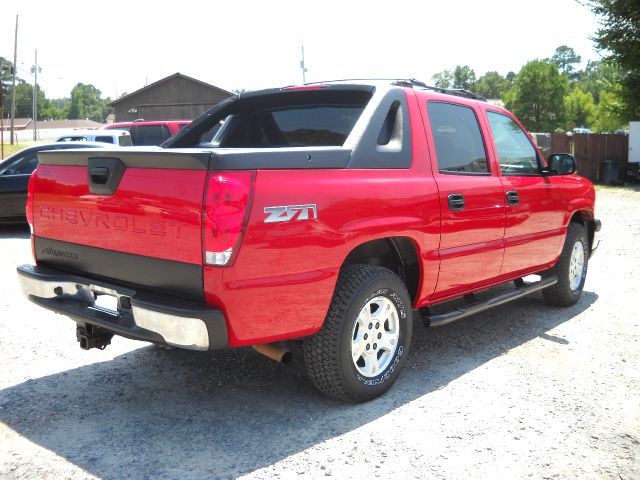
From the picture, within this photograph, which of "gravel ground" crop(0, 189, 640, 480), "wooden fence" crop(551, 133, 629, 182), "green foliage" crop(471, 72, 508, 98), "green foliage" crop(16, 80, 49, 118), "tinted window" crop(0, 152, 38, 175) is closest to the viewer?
"gravel ground" crop(0, 189, 640, 480)

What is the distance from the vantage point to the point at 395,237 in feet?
13.6

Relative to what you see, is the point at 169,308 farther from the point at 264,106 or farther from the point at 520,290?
the point at 520,290

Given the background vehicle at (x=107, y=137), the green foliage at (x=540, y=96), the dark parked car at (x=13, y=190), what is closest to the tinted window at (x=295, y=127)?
the dark parked car at (x=13, y=190)

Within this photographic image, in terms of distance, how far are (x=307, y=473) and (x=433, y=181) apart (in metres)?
2.14

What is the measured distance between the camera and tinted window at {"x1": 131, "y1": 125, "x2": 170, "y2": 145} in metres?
17.0

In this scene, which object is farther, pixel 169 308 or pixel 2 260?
pixel 2 260

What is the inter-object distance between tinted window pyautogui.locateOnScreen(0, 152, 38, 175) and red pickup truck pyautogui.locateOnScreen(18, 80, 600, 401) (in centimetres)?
729

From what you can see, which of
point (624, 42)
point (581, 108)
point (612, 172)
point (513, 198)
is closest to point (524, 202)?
point (513, 198)

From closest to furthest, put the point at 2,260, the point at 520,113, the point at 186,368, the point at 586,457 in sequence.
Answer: the point at 586,457 < the point at 186,368 < the point at 2,260 < the point at 520,113

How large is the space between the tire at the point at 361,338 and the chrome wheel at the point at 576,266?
291 centimetres

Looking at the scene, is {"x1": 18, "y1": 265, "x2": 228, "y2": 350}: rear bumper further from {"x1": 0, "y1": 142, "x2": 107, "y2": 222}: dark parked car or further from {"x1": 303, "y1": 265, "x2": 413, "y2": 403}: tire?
{"x1": 0, "y1": 142, "x2": 107, "y2": 222}: dark parked car

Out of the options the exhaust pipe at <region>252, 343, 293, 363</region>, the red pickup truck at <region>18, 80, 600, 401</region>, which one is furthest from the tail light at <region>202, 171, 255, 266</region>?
the exhaust pipe at <region>252, 343, 293, 363</region>

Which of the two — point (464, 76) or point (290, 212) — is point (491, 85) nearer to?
point (464, 76)

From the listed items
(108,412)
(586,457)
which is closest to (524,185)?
(586,457)
